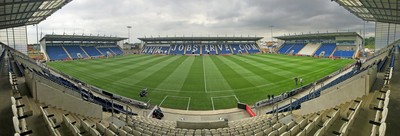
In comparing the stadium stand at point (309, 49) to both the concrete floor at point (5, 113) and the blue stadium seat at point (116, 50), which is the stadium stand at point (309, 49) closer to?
the blue stadium seat at point (116, 50)

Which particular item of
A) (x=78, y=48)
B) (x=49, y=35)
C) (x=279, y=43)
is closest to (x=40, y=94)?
(x=49, y=35)

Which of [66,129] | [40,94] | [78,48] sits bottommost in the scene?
[66,129]

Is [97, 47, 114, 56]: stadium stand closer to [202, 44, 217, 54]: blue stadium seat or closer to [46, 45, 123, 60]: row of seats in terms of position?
[46, 45, 123, 60]: row of seats

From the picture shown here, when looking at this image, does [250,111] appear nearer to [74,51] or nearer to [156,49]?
[74,51]

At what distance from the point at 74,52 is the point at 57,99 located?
62521 mm

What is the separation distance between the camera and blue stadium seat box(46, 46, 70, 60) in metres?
56.9

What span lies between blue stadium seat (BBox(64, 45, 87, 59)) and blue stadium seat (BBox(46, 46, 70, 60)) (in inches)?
→ 61.2

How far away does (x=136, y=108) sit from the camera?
16.8 m

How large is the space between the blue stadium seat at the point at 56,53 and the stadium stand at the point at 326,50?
224ft

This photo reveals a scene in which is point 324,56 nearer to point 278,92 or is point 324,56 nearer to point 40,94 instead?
point 278,92

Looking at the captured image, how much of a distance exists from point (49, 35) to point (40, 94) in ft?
198

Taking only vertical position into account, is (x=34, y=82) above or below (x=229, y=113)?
above

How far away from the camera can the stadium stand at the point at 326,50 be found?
191 ft

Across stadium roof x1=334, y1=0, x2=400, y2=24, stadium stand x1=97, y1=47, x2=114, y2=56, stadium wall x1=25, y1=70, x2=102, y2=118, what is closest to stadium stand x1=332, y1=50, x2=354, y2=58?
stadium roof x1=334, y1=0, x2=400, y2=24
